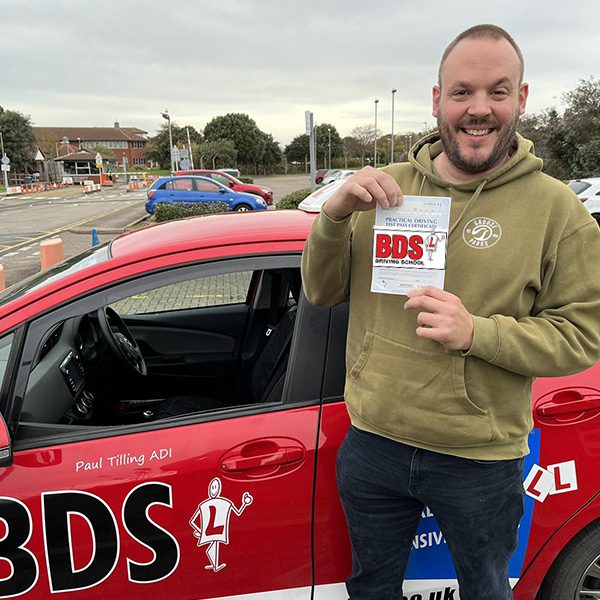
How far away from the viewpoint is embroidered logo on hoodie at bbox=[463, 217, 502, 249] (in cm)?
130

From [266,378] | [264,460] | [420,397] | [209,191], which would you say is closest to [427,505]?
[420,397]

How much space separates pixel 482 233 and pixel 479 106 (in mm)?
294

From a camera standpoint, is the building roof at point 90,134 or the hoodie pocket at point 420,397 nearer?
the hoodie pocket at point 420,397

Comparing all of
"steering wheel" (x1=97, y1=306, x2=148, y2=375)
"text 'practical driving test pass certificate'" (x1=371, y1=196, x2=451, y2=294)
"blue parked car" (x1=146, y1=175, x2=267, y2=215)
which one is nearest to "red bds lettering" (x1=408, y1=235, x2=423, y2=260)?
"text 'practical driving test pass certificate'" (x1=371, y1=196, x2=451, y2=294)

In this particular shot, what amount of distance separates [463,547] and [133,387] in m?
1.88

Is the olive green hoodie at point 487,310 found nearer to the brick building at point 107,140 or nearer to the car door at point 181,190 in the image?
the car door at point 181,190

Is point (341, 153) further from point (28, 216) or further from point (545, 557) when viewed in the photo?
point (545, 557)

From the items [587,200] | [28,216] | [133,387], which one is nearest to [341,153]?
[28,216]

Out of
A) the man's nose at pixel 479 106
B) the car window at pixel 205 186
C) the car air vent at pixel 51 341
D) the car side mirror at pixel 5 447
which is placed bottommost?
the car side mirror at pixel 5 447

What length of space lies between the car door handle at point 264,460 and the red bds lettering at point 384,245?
25.2 inches

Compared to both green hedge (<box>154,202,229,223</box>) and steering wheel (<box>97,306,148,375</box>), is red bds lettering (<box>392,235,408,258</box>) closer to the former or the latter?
steering wheel (<box>97,306,148,375</box>)

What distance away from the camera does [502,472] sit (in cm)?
140

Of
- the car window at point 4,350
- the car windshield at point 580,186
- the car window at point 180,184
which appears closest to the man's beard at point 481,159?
the car window at point 4,350

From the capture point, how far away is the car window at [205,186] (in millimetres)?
19500
